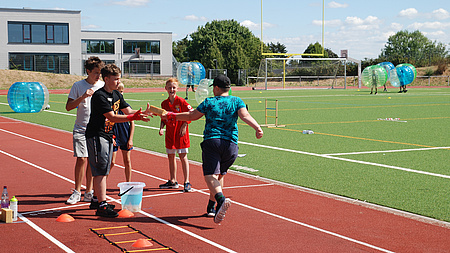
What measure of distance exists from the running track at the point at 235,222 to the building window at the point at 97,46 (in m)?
80.0

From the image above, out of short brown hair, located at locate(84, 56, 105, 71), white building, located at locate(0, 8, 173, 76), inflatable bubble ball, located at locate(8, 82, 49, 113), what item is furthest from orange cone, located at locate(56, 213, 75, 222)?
white building, located at locate(0, 8, 173, 76)

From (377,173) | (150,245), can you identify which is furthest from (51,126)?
(150,245)

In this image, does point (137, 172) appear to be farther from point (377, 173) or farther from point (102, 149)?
point (377, 173)

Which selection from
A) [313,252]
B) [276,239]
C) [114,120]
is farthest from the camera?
[114,120]

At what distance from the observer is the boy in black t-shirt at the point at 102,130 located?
6840 mm

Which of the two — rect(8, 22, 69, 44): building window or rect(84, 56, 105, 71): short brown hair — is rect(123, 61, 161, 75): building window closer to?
rect(8, 22, 69, 44): building window

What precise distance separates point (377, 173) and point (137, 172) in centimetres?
451

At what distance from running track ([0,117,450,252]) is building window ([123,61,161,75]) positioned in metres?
80.8

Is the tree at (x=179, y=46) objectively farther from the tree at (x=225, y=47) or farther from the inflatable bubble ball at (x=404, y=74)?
the inflatable bubble ball at (x=404, y=74)

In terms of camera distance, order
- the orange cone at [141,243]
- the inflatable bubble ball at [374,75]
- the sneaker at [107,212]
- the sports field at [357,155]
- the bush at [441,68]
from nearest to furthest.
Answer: the orange cone at [141,243], the sneaker at [107,212], the sports field at [357,155], the inflatable bubble ball at [374,75], the bush at [441,68]

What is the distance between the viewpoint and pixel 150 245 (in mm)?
5723

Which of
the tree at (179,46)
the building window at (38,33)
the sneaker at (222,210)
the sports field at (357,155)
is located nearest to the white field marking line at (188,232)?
the sneaker at (222,210)

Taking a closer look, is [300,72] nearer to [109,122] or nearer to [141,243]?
[109,122]

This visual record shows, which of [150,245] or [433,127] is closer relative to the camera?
[150,245]
